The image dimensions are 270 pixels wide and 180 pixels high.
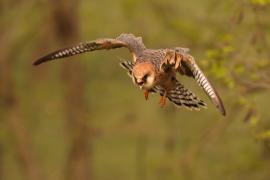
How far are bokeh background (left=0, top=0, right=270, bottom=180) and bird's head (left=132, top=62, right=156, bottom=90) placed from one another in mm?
2987

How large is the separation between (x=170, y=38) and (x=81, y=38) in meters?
2.61

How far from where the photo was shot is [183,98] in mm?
6156

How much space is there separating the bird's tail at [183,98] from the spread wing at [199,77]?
50 centimetres

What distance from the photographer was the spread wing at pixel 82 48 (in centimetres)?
546

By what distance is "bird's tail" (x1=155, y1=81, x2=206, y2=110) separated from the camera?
5.96 m

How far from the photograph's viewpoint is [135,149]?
21.6 m

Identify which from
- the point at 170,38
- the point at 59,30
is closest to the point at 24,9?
the point at 59,30

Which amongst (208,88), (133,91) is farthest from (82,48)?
(133,91)

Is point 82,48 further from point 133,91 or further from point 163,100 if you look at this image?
point 133,91

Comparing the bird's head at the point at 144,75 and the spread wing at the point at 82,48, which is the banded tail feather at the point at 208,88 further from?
the spread wing at the point at 82,48

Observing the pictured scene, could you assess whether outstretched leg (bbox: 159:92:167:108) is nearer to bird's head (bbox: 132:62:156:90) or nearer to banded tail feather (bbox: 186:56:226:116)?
bird's head (bbox: 132:62:156:90)

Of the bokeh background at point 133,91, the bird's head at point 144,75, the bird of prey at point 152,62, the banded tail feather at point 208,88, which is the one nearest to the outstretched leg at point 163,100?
the bird of prey at point 152,62

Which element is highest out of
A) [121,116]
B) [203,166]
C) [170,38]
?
[170,38]

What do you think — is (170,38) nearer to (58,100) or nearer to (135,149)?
(58,100)
